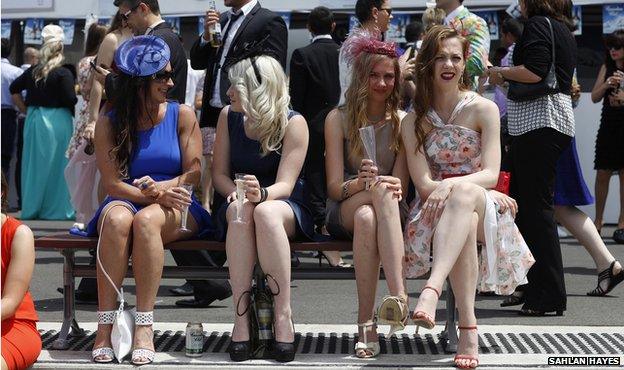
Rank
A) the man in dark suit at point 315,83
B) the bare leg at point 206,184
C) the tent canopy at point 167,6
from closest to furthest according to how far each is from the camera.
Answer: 1. the man in dark suit at point 315,83
2. the bare leg at point 206,184
3. the tent canopy at point 167,6

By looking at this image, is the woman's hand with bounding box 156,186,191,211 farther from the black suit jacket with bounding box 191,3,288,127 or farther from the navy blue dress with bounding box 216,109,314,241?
the black suit jacket with bounding box 191,3,288,127

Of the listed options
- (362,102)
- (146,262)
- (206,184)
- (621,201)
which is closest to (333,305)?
(362,102)

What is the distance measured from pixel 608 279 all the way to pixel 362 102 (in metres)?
2.53

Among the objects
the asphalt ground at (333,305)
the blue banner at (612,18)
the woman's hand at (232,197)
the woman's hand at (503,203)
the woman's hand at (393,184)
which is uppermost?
the blue banner at (612,18)

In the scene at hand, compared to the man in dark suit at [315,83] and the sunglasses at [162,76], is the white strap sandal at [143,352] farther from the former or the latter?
the man in dark suit at [315,83]

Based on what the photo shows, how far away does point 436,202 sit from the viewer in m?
5.50

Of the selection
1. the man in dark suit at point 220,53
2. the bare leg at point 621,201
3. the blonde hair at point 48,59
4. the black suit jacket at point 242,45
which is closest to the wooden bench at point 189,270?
the man in dark suit at point 220,53

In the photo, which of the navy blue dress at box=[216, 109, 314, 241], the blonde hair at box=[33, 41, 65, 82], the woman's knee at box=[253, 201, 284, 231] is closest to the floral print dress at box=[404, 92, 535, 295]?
the navy blue dress at box=[216, 109, 314, 241]

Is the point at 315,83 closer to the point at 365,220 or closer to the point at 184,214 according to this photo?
the point at 184,214

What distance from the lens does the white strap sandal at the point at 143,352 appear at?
5.34 metres

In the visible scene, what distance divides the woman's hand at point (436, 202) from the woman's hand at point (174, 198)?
1130 millimetres

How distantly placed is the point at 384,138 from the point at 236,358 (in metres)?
1.33

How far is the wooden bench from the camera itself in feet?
18.7

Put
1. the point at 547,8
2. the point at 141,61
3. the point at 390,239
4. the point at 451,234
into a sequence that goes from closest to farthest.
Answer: the point at 451,234 < the point at 390,239 < the point at 141,61 < the point at 547,8
